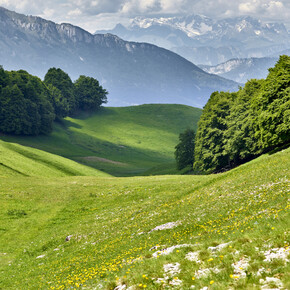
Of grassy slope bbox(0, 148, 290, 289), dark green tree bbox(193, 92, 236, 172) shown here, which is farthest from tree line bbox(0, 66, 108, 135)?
grassy slope bbox(0, 148, 290, 289)

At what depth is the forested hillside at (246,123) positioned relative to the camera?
5522 cm

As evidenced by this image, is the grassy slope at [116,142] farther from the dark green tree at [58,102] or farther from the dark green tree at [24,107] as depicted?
the dark green tree at [58,102]

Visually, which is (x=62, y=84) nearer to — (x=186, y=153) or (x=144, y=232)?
(x=186, y=153)

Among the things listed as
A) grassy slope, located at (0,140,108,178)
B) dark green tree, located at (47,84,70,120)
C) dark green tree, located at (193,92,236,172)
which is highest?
dark green tree, located at (47,84,70,120)

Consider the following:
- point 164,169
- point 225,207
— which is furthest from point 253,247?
point 164,169

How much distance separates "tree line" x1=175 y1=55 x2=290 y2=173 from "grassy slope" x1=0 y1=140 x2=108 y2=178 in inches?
1268

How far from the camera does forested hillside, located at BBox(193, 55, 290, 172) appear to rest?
181 feet

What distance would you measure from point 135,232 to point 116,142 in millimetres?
136381

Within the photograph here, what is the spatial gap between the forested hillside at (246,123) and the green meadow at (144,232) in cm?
1889

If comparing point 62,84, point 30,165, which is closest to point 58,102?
point 62,84

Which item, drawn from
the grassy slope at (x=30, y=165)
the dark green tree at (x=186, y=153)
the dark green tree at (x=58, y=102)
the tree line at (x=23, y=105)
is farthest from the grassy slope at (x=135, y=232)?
the dark green tree at (x=58, y=102)

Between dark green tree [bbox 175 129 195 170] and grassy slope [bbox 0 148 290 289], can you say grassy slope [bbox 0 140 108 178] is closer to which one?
grassy slope [bbox 0 148 290 289]

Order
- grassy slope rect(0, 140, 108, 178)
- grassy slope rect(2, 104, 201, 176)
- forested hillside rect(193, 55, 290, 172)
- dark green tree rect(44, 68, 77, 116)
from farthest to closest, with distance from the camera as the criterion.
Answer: dark green tree rect(44, 68, 77, 116), grassy slope rect(2, 104, 201, 176), grassy slope rect(0, 140, 108, 178), forested hillside rect(193, 55, 290, 172)

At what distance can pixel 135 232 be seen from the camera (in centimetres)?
2530
